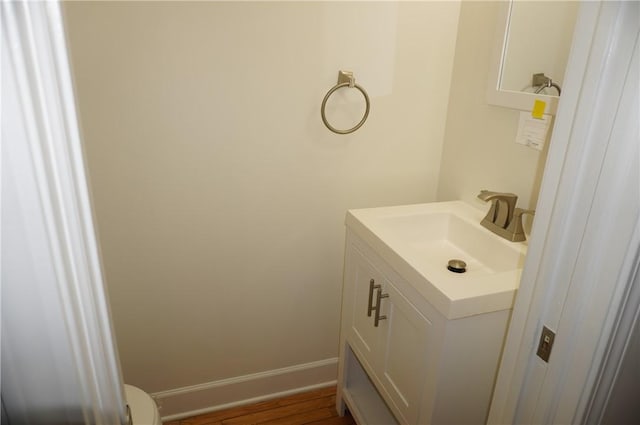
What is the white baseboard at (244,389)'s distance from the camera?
1811 mm

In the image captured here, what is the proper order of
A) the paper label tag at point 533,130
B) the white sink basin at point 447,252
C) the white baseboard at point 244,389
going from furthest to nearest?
the white baseboard at point 244,389 < the paper label tag at point 533,130 < the white sink basin at point 447,252

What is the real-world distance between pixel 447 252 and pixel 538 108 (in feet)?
1.86

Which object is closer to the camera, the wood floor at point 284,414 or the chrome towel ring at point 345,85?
the chrome towel ring at point 345,85

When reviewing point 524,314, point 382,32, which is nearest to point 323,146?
point 382,32

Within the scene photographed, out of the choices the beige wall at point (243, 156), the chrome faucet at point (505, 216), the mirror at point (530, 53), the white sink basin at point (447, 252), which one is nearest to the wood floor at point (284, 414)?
the beige wall at point (243, 156)

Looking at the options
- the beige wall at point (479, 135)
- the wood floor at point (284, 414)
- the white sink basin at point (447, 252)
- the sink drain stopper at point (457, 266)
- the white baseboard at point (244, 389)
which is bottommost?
the wood floor at point (284, 414)

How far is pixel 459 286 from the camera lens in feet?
3.45

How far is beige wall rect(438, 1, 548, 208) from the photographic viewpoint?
1.39 metres

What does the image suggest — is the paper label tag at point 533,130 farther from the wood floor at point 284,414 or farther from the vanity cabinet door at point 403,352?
the wood floor at point 284,414

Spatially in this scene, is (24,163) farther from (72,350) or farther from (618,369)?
(618,369)

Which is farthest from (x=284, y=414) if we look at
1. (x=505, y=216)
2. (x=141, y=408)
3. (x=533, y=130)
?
(x=533, y=130)

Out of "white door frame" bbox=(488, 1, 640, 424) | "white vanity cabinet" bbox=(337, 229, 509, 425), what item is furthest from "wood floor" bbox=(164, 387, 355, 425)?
"white door frame" bbox=(488, 1, 640, 424)

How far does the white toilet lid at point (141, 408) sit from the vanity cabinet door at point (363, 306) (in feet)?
2.32

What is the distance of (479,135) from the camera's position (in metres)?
1.57
